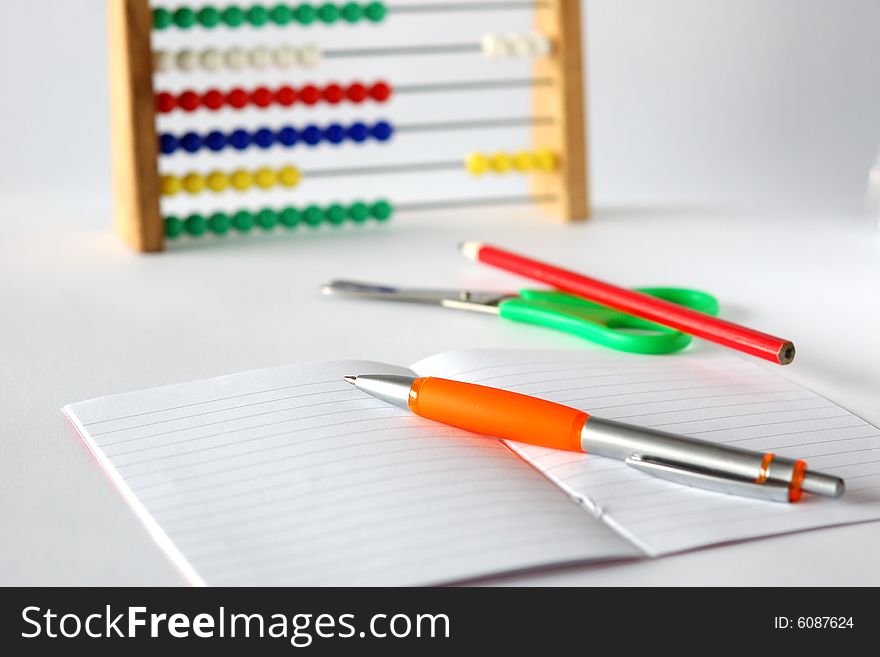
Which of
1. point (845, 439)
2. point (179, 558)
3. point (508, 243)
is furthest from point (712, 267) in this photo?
point (179, 558)

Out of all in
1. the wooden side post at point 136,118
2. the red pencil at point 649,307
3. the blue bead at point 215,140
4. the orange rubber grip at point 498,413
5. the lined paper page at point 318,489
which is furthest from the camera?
the blue bead at point 215,140

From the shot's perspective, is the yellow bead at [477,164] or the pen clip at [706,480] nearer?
the pen clip at [706,480]

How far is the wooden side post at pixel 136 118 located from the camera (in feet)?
4.00

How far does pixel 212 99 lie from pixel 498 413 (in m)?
0.72

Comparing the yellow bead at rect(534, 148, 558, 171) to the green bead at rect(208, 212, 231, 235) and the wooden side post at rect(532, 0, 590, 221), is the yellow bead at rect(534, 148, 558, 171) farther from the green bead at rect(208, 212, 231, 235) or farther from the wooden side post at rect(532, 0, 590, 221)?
the green bead at rect(208, 212, 231, 235)

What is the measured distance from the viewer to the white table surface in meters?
0.62

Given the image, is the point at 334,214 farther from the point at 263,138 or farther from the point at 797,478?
the point at 797,478

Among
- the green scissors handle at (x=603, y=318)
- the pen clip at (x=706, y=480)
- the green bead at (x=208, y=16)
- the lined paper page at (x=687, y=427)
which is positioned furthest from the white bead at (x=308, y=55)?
the pen clip at (x=706, y=480)

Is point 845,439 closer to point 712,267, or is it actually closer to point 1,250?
point 712,267

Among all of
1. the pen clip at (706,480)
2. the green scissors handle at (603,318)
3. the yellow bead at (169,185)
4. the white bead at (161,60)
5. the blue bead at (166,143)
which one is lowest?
the pen clip at (706,480)

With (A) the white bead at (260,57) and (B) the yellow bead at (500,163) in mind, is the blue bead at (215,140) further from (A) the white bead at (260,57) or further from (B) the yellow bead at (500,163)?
(B) the yellow bead at (500,163)

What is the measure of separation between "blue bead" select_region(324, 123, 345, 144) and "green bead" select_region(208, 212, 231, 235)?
15cm

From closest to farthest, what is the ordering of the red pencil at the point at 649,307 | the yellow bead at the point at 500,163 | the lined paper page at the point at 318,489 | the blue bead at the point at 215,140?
the lined paper page at the point at 318,489, the red pencil at the point at 649,307, the blue bead at the point at 215,140, the yellow bead at the point at 500,163

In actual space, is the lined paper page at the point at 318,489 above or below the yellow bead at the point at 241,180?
below
